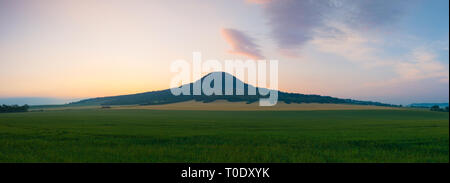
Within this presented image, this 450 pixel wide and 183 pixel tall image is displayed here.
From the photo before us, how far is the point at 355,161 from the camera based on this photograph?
12.1 m

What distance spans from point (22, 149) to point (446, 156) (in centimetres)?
2440

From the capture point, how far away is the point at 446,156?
43.6 feet

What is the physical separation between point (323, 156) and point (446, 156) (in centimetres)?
660

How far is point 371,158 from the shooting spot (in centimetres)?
1283
